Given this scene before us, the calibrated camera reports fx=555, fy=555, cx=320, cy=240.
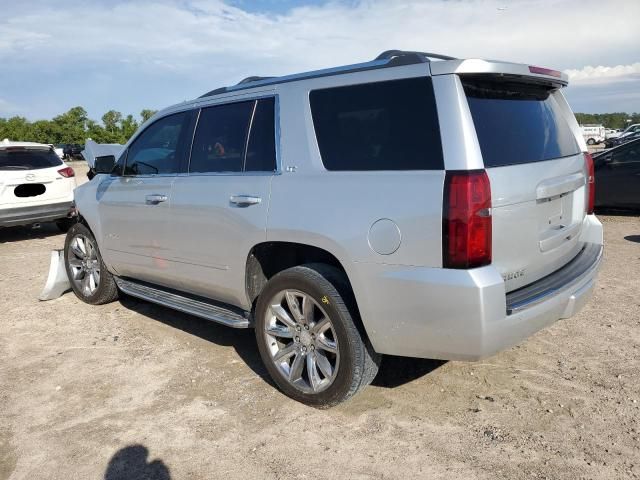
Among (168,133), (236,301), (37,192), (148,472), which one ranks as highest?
(168,133)

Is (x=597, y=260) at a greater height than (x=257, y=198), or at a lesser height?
lesser

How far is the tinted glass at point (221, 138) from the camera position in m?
3.92

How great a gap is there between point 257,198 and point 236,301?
82cm

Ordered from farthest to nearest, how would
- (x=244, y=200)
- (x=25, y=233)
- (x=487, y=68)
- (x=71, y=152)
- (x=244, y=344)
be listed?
(x=71, y=152) < (x=25, y=233) < (x=244, y=344) < (x=244, y=200) < (x=487, y=68)

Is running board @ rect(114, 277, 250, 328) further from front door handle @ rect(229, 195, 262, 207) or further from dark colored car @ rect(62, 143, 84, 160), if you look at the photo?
dark colored car @ rect(62, 143, 84, 160)

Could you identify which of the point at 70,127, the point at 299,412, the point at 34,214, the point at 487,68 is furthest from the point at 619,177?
the point at 70,127

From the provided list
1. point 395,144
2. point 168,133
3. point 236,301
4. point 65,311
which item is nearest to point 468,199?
point 395,144

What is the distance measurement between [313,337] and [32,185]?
768 cm

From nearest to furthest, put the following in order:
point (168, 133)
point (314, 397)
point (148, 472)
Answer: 1. point (148, 472)
2. point (314, 397)
3. point (168, 133)

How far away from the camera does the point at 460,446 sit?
3.02 m

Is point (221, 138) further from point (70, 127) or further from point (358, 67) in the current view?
point (70, 127)

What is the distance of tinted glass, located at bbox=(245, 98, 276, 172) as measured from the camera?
145 inches

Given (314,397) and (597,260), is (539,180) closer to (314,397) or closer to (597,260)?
(597,260)

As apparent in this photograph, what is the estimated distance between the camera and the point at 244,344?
4625 mm
